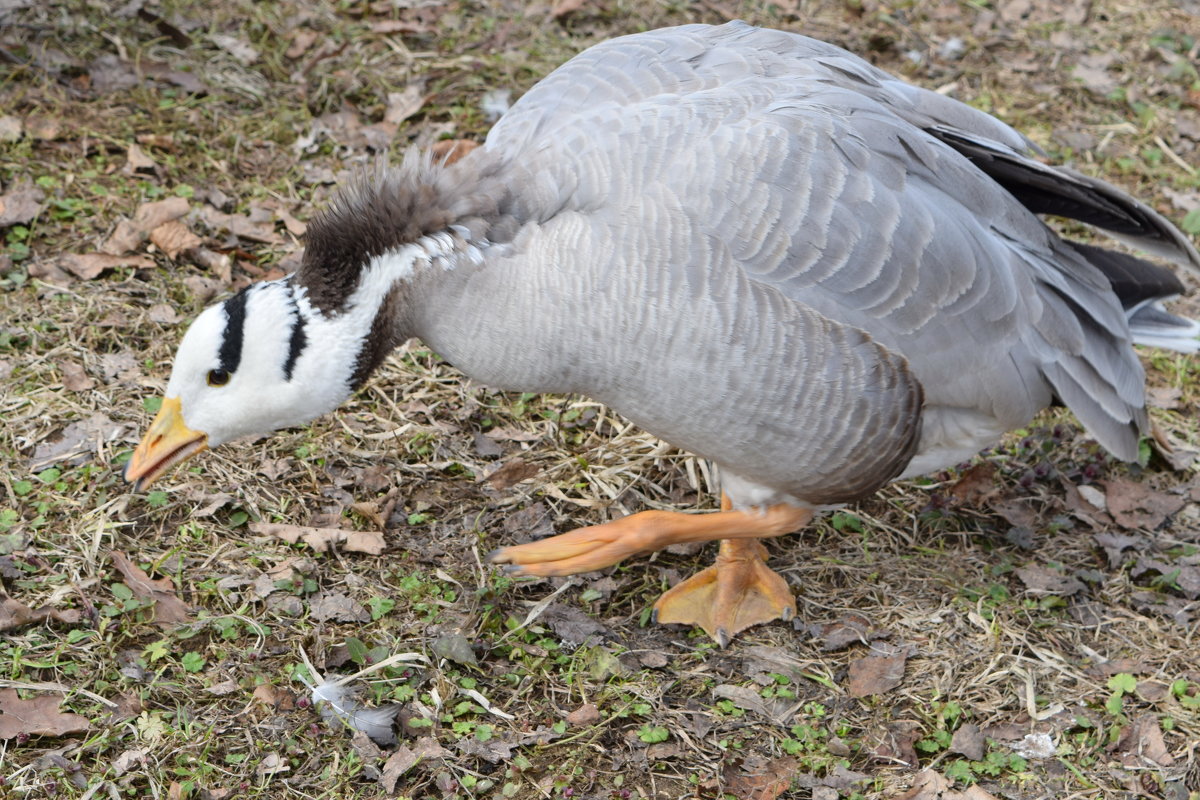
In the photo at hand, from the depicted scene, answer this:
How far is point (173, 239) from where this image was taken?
5.42 meters

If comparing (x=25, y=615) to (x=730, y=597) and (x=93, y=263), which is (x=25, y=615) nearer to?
(x=93, y=263)

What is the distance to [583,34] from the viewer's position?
7.27m

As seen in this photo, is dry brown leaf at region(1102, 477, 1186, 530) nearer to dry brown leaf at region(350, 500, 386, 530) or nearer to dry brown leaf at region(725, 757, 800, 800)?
dry brown leaf at region(725, 757, 800, 800)

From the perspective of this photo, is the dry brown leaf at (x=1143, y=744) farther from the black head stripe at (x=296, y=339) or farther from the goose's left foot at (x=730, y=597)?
the black head stripe at (x=296, y=339)

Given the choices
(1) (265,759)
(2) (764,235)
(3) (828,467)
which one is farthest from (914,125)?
(1) (265,759)

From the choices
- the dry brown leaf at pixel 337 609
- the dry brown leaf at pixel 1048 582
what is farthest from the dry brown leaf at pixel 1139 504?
the dry brown leaf at pixel 337 609

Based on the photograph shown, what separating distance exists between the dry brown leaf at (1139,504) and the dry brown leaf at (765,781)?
2.02m

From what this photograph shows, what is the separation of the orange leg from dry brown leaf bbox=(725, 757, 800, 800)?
1.87 feet

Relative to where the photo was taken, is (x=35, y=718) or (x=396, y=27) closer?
(x=35, y=718)

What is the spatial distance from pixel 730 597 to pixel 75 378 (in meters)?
2.80

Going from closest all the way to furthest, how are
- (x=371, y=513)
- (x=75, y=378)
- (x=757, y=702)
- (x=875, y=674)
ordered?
(x=757, y=702) → (x=875, y=674) → (x=371, y=513) → (x=75, y=378)

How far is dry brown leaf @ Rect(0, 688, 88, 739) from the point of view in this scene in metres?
3.42

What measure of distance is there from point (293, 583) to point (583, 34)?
4420 mm

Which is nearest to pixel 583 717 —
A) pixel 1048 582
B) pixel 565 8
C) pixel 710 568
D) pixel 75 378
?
pixel 710 568
